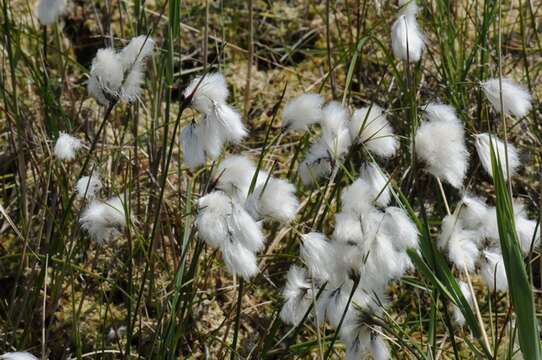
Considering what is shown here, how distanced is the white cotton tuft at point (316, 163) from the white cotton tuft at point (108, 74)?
1.15 ft

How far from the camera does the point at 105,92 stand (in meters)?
1.37

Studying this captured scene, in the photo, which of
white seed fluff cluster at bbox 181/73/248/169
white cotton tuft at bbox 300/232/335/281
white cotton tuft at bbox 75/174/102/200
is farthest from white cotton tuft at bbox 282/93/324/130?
white cotton tuft at bbox 75/174/102/200

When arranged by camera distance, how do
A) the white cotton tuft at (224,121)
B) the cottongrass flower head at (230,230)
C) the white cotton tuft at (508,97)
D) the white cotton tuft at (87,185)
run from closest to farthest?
the cottongrass flower head at (230,230)
the white cotton tuft at (224,121)
the white cotton tuft at (508,97)
the white cotton tuft at (87,185)

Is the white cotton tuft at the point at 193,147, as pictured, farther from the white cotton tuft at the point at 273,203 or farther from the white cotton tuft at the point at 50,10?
the white cotton tuft at the point at 50,10

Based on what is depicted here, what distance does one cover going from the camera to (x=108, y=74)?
1351 mm

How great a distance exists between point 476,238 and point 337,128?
1.00 feet

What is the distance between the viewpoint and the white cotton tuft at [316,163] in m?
1.43

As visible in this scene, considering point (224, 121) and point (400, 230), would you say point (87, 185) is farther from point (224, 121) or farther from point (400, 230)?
point (400, 230)

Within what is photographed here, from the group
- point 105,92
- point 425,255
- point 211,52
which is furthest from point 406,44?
point 211,52

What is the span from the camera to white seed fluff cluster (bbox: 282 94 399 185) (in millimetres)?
1356

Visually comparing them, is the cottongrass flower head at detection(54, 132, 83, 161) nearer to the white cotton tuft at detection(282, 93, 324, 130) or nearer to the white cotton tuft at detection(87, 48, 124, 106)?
the white cotton tuft at detection(87, 48, 124, 106)

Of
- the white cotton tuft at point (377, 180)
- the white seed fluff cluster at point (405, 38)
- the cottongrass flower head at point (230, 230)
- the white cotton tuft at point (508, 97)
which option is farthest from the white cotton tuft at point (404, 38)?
the cottongrass flower head at point (230, 230)

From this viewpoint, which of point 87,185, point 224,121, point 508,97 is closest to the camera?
point 224,121

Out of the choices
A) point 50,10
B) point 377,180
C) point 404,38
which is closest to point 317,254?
point 377,180
